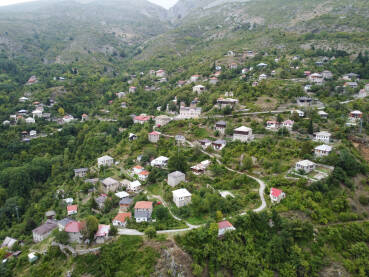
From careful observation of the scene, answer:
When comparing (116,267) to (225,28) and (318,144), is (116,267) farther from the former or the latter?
(225,28)

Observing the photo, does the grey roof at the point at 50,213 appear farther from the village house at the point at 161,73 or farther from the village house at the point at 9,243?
the village house at the point at 161,73

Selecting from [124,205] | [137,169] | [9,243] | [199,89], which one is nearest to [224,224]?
[124,205]

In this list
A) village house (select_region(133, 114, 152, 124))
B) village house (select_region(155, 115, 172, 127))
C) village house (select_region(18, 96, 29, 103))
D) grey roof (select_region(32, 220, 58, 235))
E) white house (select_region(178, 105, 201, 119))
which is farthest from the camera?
village house (select_region(18, 96, 29, 103))

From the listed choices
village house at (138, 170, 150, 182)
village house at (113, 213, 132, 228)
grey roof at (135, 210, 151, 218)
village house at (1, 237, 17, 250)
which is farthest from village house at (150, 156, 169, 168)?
village house at (1, 237, 17, 250)

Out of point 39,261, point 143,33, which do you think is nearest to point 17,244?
point 39,261

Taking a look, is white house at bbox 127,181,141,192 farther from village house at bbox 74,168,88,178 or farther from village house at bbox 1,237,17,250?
village house at bbox 1,237,17,250

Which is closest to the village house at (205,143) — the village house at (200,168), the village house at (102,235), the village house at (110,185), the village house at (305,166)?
the village house at (200,168)
